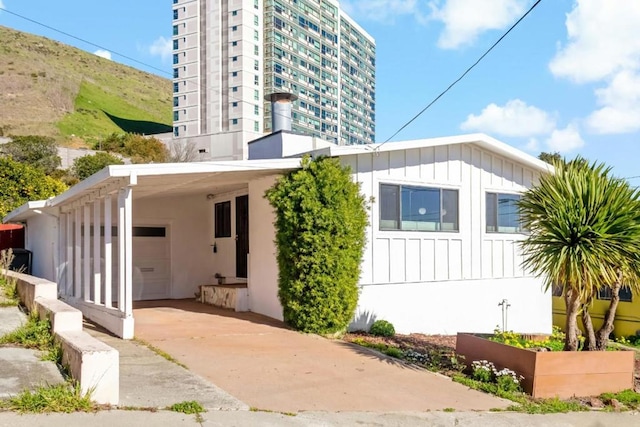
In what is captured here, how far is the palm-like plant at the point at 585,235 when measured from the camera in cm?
742

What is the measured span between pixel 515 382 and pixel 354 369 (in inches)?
80.2

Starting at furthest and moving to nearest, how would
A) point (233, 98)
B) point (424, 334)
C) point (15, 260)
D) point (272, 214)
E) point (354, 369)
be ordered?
point (233, 98) → point (15, 260) → point (424, 334) → point (272, 214) → point (354, 369)

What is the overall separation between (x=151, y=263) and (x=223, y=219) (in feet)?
7.11

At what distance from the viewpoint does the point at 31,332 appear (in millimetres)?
7879

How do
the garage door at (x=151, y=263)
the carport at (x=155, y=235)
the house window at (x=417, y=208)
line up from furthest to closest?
1. the garage door at (x=151, y=263)
2. the house window at (x=417, y=208)
3. the carport at (x=155, y=235)

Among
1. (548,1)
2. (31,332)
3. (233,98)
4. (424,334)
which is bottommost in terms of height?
(424,334)

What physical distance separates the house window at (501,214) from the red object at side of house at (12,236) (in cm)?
1546

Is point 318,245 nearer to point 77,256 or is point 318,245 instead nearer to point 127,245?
point 127,245

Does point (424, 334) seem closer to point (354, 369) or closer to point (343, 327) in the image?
point (343, 327)

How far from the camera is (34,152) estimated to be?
42844mm

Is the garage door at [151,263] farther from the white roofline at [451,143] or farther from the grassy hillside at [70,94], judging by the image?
the grassy hillside at [70,94]

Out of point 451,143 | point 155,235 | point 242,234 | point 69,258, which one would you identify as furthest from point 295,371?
point 155,235

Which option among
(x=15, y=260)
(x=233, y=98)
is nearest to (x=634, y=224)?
(x=15, y=260)

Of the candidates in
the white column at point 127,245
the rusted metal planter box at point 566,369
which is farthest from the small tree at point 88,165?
the rusted metal planter box at point 566,369
